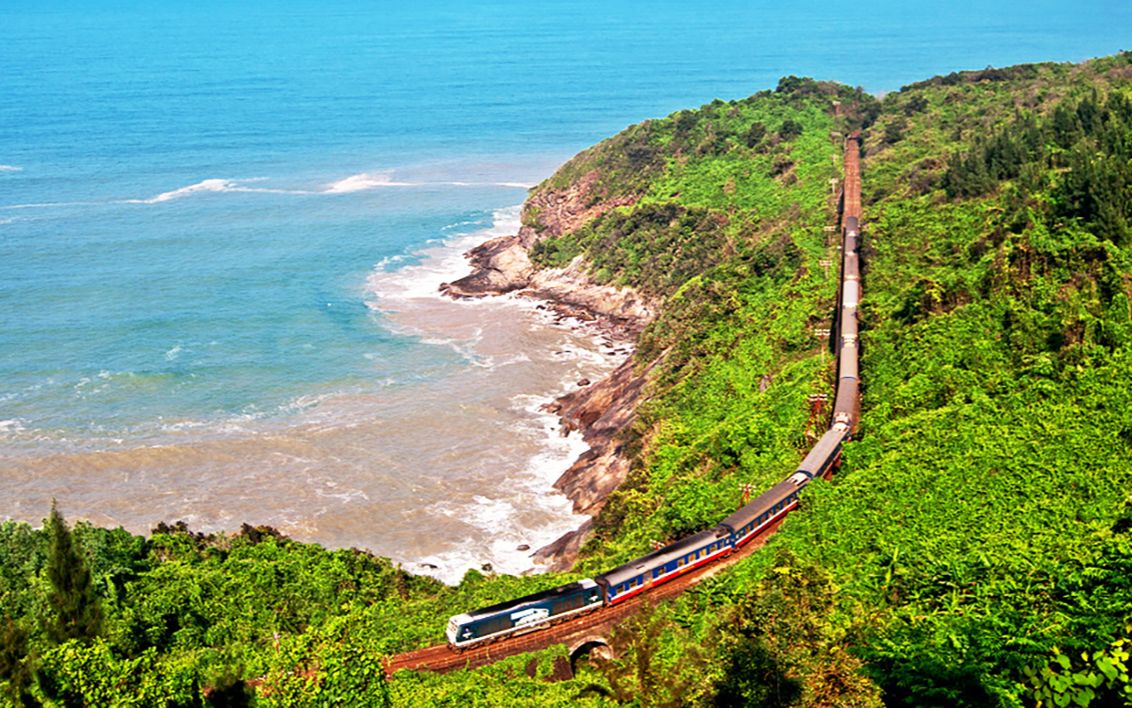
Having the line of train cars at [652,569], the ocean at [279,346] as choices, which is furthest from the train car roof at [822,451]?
the ocean at [279,346]

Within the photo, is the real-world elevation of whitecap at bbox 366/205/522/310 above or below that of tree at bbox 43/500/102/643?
above

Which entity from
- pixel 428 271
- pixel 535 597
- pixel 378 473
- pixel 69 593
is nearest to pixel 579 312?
pixel 428 271

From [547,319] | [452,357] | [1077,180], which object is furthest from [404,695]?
[547,319]

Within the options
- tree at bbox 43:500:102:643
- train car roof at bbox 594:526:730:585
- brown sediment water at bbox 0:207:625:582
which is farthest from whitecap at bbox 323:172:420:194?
tree at bbox 43:500:102:643

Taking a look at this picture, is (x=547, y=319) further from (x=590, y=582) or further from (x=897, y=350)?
(x=590, y=582)

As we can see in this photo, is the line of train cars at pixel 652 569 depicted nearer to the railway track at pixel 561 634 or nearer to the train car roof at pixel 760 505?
the train car roof at pixel 760 505

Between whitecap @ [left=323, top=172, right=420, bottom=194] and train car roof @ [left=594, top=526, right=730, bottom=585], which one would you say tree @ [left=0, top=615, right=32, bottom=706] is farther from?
whitecap @ [left=323, top=172, right=420, bottom=194]

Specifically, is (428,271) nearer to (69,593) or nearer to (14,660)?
(69,593)
